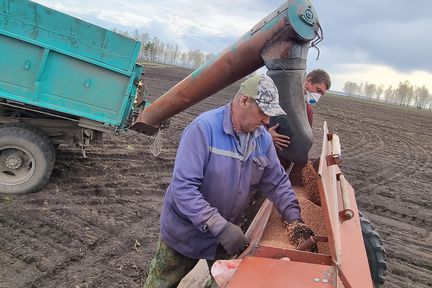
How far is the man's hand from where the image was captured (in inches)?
132

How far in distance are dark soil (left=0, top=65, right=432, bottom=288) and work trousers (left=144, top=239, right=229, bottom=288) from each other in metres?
1.22

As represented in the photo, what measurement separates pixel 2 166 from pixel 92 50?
1901 millimetres

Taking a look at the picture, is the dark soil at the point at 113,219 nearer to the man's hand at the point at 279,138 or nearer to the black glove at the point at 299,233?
the man's hand at the point at 279,138

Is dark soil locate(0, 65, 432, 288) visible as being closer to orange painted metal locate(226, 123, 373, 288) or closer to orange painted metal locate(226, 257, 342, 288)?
orange painted metal locate(226, 123, 373, 288)

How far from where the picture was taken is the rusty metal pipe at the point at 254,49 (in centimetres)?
304

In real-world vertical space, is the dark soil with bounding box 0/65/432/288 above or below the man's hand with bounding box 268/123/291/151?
below

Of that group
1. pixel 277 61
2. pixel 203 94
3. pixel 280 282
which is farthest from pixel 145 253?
pixel 280 282

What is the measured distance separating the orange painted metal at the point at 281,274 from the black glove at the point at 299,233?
55 centimetres

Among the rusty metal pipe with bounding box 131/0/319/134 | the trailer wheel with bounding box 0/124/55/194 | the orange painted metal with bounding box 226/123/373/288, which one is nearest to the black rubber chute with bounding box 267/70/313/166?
the rusty metal pipe with bounding box 131/0/319/134

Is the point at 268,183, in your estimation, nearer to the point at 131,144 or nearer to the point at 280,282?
the point at 280,282

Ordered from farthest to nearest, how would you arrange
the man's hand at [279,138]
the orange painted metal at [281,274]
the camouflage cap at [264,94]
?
the man's hand at [279,138], the camouflage cap at [264,94], the orange painted metal at [281,274]

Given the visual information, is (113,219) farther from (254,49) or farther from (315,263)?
(315,263)

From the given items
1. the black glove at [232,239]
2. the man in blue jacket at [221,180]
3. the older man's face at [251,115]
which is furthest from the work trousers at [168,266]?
the older man's face at [251,115]

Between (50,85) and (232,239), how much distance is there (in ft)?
13.7
